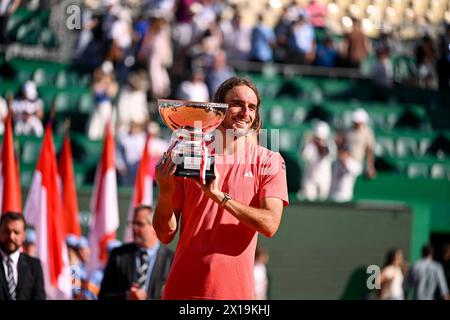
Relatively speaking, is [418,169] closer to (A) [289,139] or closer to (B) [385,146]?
(B) [385,146]

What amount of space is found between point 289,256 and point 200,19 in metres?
4.55

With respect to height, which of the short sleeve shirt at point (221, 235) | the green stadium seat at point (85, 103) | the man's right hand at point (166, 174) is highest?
the green stadium seat at point (85, 103)

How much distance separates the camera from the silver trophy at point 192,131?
3.92m

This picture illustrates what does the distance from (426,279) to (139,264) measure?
259 inches

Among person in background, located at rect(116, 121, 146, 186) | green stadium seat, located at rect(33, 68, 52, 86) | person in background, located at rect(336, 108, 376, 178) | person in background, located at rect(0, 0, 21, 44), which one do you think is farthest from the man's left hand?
green stadium seat, located at rect(33, 68, 52, 86)

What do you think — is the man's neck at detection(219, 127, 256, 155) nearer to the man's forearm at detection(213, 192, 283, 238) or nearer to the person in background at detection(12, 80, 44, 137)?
the man's forearm at detection(213, 192, 283, 238)

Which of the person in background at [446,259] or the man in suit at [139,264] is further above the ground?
the man in suit at [139,264]

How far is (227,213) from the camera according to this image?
4.17 m

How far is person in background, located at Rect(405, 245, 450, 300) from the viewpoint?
12.6 meters

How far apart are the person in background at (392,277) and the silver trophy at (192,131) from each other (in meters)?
8.23

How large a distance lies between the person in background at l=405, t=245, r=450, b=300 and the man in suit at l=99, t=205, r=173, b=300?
6262mm

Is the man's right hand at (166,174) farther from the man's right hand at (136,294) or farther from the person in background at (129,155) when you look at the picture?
the person in background at (129,155)

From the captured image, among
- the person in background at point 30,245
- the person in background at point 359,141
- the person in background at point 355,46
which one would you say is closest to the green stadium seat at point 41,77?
the person in background at point 359,141
